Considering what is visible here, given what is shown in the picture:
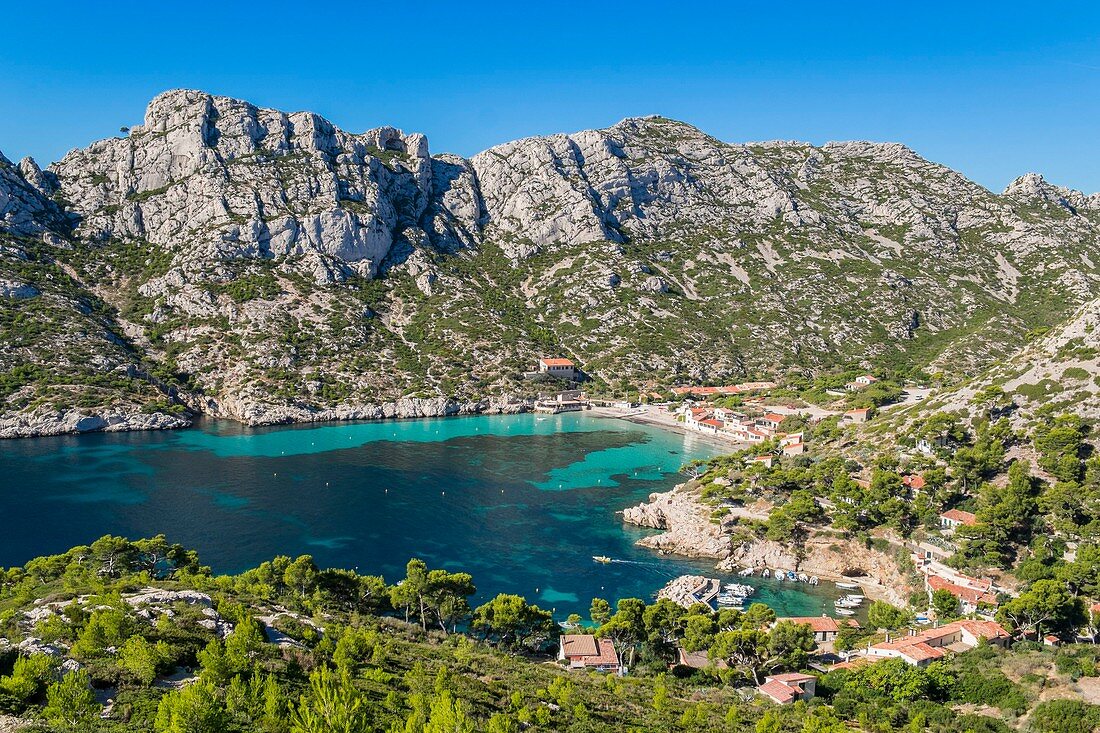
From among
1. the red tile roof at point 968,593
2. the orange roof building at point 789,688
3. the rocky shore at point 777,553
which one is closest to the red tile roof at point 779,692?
the orange roof building at point 789,688

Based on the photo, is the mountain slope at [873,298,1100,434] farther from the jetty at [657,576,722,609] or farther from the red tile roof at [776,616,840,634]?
the jetty at [657,576,722,609]

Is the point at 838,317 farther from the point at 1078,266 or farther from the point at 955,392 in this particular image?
the point at 955,392

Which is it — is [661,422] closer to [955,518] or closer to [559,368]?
[559,368]

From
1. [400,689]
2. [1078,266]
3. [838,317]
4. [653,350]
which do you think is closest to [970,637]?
[400,689]

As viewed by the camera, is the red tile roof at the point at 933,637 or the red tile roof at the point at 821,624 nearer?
Result: the red tile roof at the point at 933,637

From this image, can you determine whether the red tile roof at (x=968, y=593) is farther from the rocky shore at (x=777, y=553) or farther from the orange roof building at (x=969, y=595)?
the rocky shore at (x=777, y=553)

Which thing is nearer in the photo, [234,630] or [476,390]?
[234,630]

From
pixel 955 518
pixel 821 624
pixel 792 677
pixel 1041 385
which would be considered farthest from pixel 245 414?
pixel 1041 385
